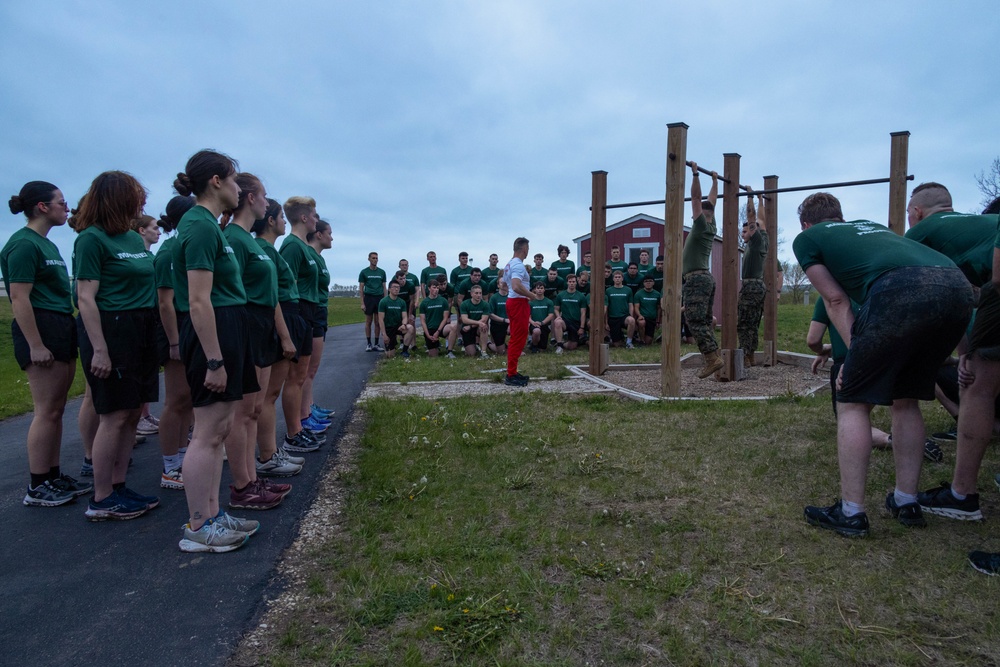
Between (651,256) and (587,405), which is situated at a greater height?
(651,256)

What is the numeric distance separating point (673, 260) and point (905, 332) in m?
3.74

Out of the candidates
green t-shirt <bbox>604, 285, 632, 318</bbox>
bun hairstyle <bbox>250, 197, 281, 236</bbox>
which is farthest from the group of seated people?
bun hairstyle <bbox>250, 197, 281, 236</bbox>

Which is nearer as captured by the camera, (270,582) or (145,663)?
(145,663)

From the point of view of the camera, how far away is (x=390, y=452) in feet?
16.5

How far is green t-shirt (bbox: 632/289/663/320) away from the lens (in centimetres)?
1336

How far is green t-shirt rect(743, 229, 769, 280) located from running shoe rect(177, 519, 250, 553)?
772cm

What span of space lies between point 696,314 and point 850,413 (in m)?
4.45

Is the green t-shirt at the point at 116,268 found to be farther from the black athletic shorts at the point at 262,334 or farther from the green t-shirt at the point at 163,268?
the black athletic shorts at the point at 262,334

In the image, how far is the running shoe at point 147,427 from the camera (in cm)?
629

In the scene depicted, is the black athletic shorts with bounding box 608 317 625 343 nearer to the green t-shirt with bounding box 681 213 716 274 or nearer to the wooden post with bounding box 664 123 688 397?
the green t-shirt with bounding box 681 213 716 274

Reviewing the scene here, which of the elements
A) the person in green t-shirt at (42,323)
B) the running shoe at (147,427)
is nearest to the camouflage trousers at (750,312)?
the running shoe at (147,427)

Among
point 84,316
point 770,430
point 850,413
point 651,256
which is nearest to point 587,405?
point 770,430

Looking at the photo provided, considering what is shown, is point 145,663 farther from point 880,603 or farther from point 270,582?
point 880,603

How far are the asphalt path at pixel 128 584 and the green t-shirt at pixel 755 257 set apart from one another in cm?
685
